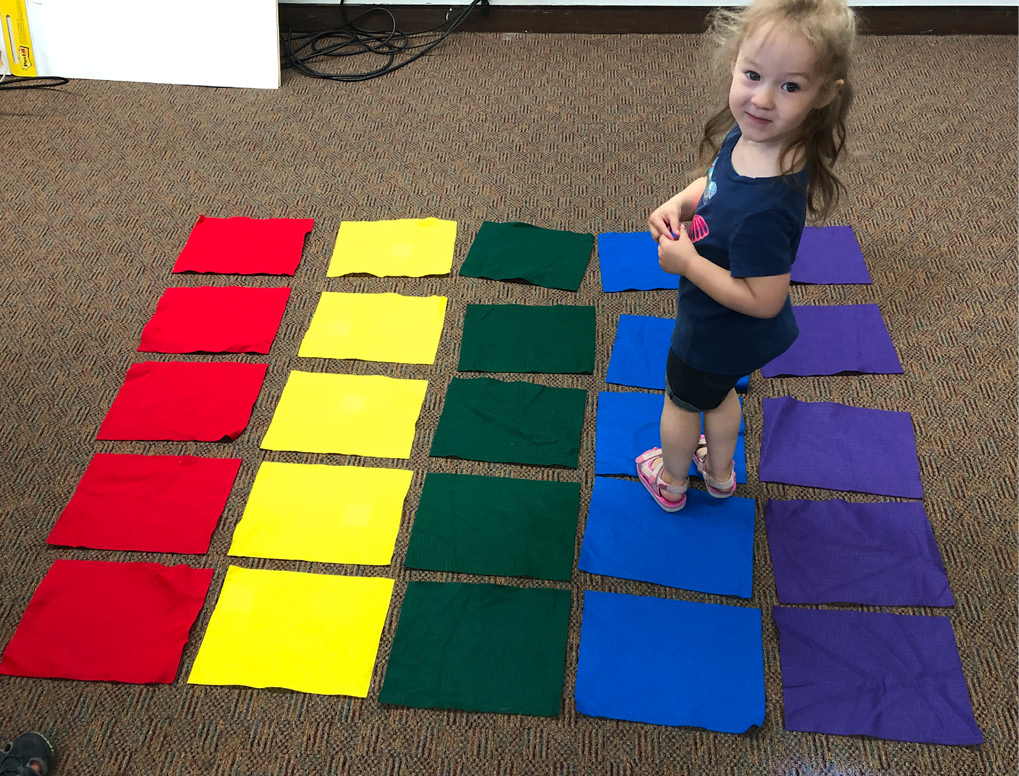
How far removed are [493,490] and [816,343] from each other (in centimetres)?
79

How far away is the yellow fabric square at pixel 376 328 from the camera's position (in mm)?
1917

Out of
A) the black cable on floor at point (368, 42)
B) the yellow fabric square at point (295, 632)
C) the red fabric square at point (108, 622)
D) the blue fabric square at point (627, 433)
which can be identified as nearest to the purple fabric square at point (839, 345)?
the blue fabric square at point (627, 433)

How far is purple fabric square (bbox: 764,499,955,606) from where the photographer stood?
149cm

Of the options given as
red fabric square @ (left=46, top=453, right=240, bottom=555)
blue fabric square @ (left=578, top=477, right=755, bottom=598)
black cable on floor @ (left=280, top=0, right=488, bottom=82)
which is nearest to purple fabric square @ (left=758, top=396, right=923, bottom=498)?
blue fabric square @ (left=578, top=477, right=755, bottom=598)

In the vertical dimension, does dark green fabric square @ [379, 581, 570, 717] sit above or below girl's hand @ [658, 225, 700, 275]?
below

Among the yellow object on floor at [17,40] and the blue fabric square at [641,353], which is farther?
the yellow object on floor at [17,40]

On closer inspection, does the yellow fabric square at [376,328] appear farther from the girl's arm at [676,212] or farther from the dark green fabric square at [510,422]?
the girl's arm at [676,212]

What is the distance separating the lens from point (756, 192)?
111cm

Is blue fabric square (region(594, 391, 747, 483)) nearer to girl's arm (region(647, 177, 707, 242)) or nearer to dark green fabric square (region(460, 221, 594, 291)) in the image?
dark green fabric square (region(460, 221, 594, 291))

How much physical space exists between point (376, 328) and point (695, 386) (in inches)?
33.8

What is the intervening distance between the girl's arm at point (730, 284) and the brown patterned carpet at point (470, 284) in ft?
1.91

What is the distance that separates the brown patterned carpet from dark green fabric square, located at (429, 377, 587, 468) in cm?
3

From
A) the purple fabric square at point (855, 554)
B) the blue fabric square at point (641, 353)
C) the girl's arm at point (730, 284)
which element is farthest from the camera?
the blue fabric square at point (641, 353)

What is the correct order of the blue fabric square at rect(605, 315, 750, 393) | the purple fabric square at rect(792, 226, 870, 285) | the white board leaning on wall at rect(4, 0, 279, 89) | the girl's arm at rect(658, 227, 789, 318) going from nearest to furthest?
1. the girl's arm at rect(658, 227, 789, 318)
2. the blue fabric square at rect(605, 315, 750, 393)
3. the purple fabric square at rect(792, 226, 870, 285)
4. the white board leaning on wall at rect(4, 0, 279, 89)
